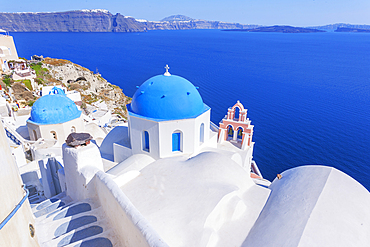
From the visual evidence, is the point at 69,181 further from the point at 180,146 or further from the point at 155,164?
the point at 180,146

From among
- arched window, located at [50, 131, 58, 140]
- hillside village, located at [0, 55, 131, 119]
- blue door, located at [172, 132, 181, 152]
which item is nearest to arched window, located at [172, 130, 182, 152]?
blue door, located at [172, 132, 181, 152]

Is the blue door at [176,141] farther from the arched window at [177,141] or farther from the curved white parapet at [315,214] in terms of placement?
the curved white parapet at [315,214]

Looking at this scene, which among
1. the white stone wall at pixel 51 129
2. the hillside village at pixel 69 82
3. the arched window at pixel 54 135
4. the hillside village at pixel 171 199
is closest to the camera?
the hillside village at pixel 171 199

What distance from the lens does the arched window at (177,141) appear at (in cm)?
1154

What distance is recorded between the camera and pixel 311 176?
7.59 meters

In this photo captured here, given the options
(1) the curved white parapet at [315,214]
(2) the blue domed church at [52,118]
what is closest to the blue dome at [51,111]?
(2) the blue domed church at [52,118]

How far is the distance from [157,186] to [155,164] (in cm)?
177

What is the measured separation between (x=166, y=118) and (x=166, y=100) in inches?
33.2

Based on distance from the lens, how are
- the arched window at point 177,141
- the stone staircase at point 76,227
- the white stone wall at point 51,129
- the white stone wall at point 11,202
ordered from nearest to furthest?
the white stone wall at point 11,202 < the stone staircase at point 76,227 < the arched window at point 177,141 < the white stone wall at point 51,129

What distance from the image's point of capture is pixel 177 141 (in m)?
11.8

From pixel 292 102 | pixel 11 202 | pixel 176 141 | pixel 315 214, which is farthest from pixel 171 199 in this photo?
pixel 292 102

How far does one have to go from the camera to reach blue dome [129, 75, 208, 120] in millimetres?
11055

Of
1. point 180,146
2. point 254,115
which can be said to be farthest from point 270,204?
point 254,115

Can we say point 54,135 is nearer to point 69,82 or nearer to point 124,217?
point 124,217
